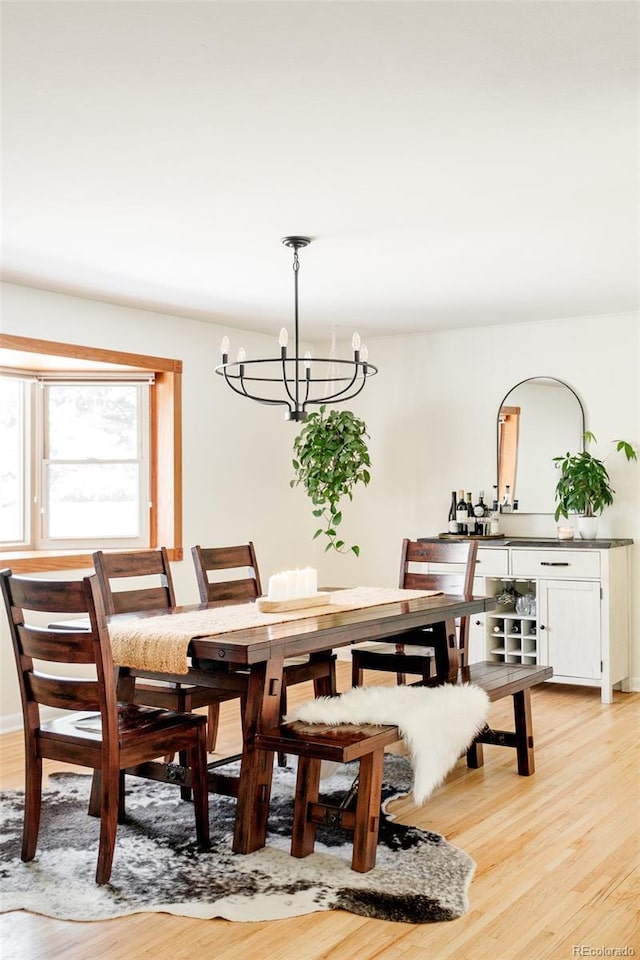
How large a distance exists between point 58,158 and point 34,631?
1618mm

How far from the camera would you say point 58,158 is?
3225 mm

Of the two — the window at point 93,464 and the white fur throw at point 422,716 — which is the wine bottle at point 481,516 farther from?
the white fur throw at point 422,716

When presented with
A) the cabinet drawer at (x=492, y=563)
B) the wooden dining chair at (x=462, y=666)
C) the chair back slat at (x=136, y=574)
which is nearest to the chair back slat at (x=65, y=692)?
the chair back slat at (x=136, y=574)

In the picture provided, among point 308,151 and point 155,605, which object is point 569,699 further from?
point 308,151

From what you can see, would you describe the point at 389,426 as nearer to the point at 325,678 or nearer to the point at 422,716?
the point at 325,678

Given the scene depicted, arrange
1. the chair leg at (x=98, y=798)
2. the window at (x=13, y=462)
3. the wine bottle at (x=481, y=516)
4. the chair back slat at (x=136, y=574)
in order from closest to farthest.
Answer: the chair leg at (x=98, y=798), the chair back slat at (x=136, y=574), the window at (x=13, y=462), the wine bottle at (x=481, y=516)

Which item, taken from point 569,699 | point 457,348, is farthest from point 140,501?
point 569,699

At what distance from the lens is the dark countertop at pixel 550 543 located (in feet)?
18.5

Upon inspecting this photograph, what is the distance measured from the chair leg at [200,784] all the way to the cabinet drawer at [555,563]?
10.5ft

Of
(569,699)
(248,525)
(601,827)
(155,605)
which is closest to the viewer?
(601,827)

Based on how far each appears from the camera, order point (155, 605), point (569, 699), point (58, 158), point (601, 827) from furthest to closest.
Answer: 1. point (569, 699)
2. point (155, 605)
3. point (601, 827)
4. point (58, 158)

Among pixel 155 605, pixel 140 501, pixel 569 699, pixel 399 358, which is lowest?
pixel 569 699

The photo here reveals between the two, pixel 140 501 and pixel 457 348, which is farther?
pixel 457 348

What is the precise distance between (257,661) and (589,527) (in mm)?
3410
